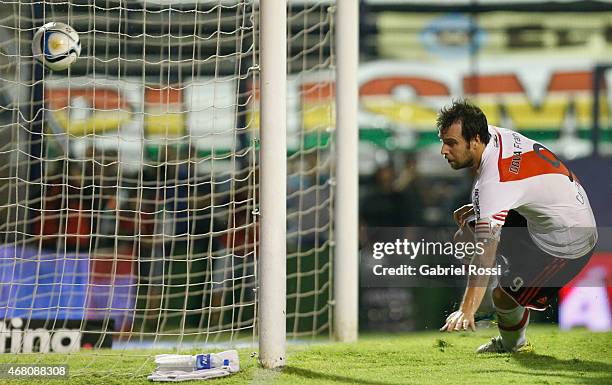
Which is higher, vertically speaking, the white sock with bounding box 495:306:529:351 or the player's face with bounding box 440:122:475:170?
the player's face with bounding box 440:122:475:170

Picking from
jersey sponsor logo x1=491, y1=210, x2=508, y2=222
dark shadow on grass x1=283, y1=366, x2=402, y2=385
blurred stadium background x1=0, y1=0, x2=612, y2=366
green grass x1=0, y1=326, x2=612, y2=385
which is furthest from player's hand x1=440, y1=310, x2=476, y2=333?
blurred stadium background x1=0, y1=0, x2=612, y2=366

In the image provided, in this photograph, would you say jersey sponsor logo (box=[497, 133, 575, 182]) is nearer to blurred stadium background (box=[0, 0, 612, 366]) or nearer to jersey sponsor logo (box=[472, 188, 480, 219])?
jersey sponsor logo (box=[472, 188, 480, 219])

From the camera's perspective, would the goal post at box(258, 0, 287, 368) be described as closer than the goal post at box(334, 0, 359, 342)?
Yes

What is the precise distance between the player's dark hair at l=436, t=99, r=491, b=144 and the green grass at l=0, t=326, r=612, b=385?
120 centimetres

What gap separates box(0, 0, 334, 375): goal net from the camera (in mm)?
5965

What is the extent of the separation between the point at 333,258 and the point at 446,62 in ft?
16.3

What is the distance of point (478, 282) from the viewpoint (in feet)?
14.7

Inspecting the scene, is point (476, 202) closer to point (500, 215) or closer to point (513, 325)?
point (500, 215)

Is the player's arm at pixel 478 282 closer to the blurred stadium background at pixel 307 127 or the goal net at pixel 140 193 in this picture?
the goal net at pixel 140 193

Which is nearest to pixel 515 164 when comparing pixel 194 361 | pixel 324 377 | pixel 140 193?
pixel 324 377

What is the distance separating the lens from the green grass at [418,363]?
4.68 m

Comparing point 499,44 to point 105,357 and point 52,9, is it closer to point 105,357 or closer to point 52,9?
point 52,9

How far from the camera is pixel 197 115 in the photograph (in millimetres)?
8305

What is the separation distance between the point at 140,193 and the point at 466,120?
2.68 meters
